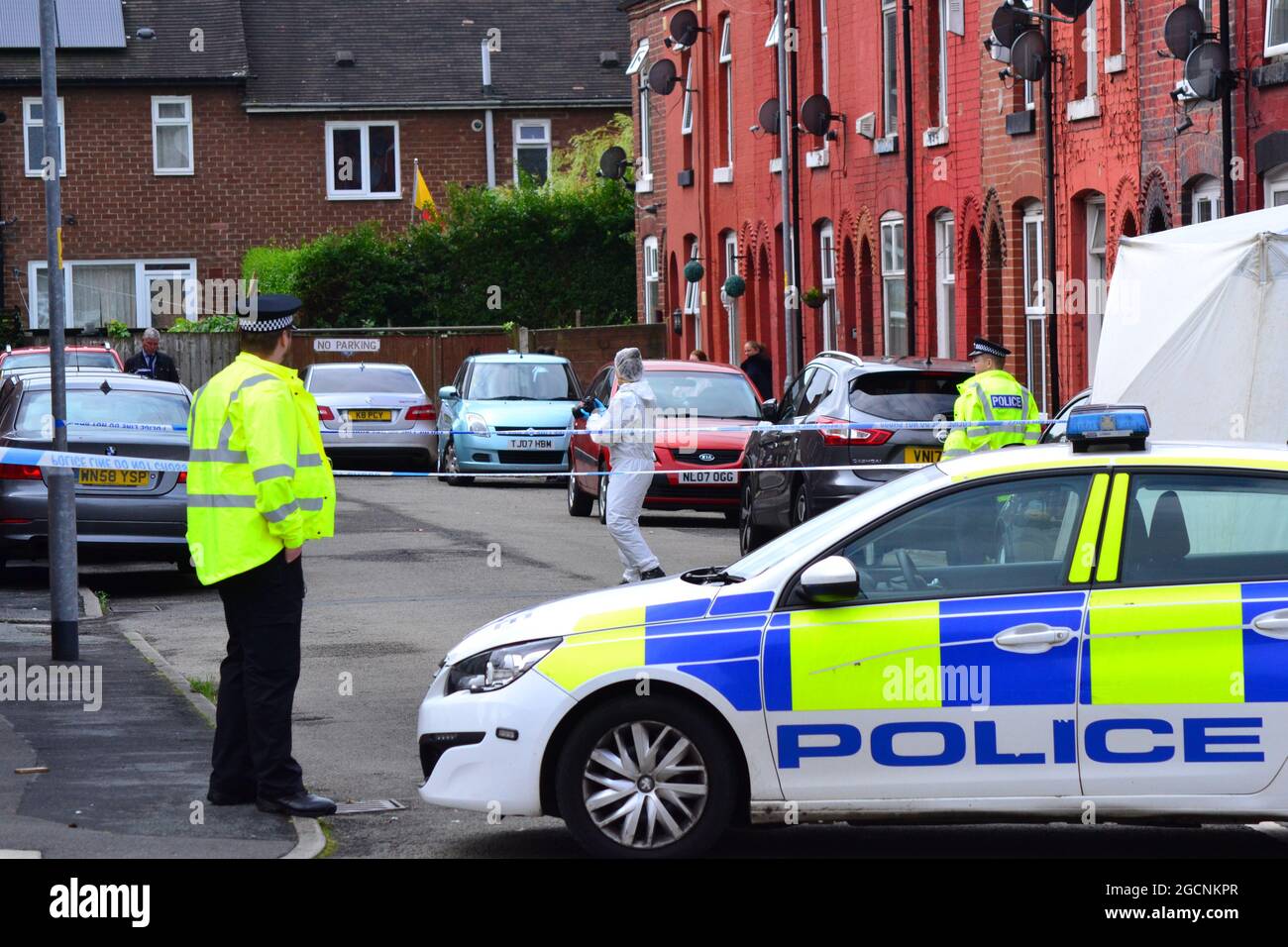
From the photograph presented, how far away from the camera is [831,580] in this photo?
23.8 feet

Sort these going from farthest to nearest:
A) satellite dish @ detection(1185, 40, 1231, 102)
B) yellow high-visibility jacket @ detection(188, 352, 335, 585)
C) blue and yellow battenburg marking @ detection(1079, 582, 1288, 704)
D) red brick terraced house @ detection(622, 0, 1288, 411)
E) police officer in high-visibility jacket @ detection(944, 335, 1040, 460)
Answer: red brick terraced house @ detection(622, 0, 1288, 411), satellite dish @ detection(1185, 40, 1231, 102), police officer in high-visibility jacket @ detection(944, 335, 1040, 460), yellow high-visibility jacket @ detection(188, 352, 335, 585), blue and yellow battenburg marking @ detection(1079, 582, 1288, 704)

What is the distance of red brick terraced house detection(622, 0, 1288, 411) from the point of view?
21.4m

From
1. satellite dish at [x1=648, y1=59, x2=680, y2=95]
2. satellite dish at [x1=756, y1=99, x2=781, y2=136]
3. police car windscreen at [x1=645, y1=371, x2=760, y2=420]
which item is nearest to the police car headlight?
police car windscreen at [x1=645, y1=371, x2=760, y2=420]

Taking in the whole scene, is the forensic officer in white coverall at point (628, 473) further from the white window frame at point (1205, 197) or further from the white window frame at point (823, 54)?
the white window frame at point (823, 54)

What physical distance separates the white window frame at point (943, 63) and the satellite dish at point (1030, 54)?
14.3 ft

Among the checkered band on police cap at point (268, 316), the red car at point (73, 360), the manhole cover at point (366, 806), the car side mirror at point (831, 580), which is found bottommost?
the manhole cover at point (366, 806)

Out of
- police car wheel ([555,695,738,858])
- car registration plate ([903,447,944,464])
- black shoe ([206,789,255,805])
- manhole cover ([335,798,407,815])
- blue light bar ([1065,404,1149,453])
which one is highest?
blue light bar ([1065,404,1149,453])

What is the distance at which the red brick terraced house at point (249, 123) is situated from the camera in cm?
4850

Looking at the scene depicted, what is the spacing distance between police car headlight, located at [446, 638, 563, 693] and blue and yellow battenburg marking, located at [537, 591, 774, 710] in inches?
2.9

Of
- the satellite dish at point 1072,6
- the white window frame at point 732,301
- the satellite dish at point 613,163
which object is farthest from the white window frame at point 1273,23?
the satellite dish at point 613,163

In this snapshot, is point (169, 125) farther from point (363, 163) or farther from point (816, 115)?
point (816, 115)

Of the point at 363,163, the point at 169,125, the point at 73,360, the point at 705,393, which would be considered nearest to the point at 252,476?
the point at 705,393

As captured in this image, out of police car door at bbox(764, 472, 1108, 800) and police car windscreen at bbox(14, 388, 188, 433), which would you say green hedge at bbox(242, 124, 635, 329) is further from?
police car door at bbox(764, 472, 1108, 800)

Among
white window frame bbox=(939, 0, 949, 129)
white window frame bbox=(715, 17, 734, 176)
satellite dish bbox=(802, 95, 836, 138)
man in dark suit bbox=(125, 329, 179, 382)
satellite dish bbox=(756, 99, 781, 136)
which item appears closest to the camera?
white window frame bbox=(939, 0, 949, 129)
